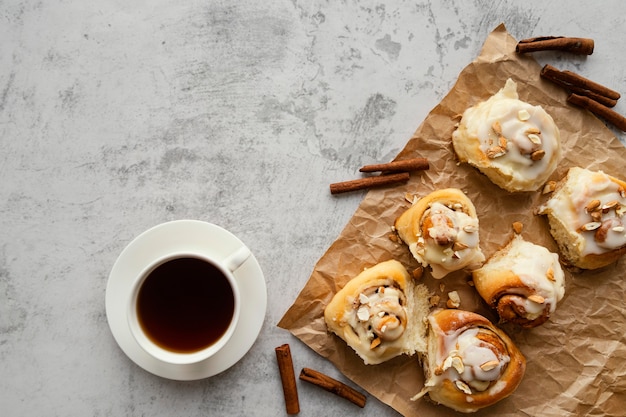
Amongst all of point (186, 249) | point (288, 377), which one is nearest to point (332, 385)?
point (288, 377)

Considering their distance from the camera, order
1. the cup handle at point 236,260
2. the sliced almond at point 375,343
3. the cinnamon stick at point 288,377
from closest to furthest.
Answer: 1. the cup handle at point 236,260
2. the sliced almond at point 375,343
3. the cinnamon stick at point 288,377

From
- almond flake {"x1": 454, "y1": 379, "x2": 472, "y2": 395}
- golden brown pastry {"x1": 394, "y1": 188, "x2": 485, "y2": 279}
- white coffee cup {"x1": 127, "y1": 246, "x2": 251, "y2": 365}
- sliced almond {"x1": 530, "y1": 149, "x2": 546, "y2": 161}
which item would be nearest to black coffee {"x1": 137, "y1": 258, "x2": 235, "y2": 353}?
white coffee cup {"x1": 127, "y1": 246, "x2": 251, "y2": 365}

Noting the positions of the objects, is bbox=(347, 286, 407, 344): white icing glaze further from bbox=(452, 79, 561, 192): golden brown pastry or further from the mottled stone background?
bbox=(452, 79, 561, 192): golden brown pastry

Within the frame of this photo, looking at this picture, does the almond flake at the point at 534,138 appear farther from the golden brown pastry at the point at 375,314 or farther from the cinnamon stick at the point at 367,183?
the golden brown pastry at the point at 375,314

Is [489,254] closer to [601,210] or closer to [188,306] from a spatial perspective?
[601,210]

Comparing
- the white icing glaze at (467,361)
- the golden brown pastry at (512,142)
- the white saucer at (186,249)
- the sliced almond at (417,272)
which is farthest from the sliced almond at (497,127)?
the white saucer at (186,249)

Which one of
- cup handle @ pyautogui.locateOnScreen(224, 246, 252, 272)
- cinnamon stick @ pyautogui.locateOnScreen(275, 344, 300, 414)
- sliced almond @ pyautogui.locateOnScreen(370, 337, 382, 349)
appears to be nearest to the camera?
cup handle @ pyautogui.locateOnScreen(224, 246, 252, 272)

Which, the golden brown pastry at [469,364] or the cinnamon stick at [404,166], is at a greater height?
the cinnamon stick at [404,166]
